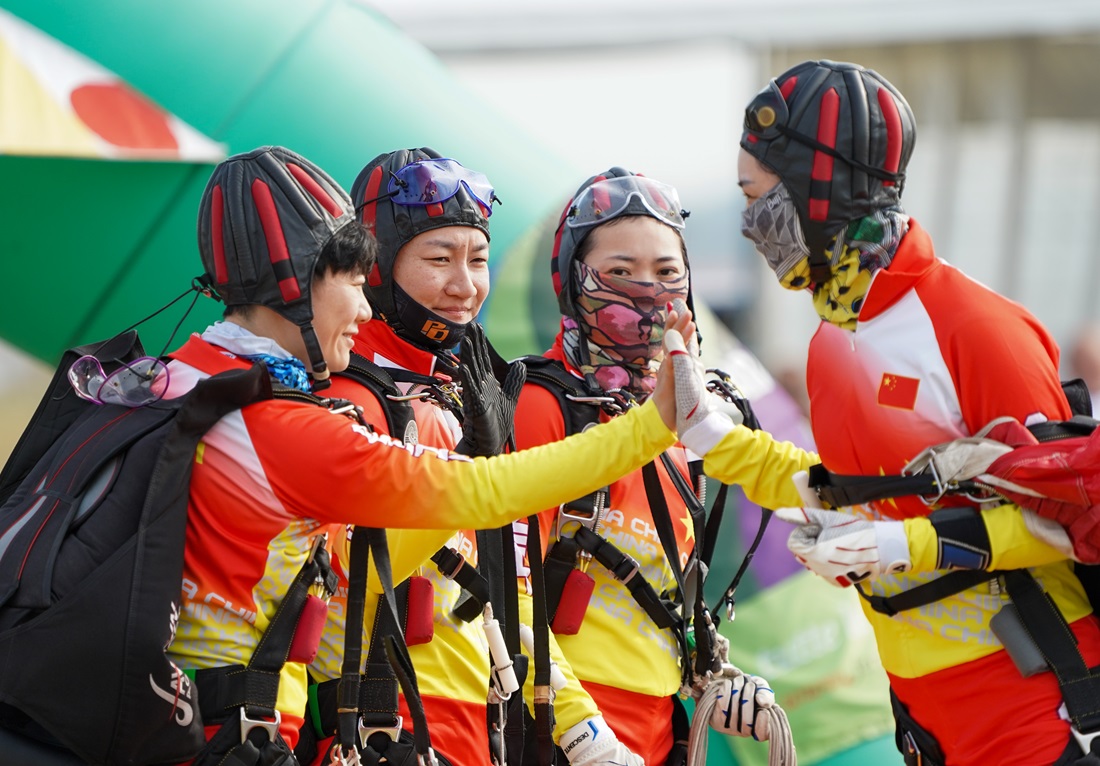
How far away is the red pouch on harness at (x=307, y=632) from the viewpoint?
2.60m

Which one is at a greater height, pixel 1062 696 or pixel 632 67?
pixel 632 67

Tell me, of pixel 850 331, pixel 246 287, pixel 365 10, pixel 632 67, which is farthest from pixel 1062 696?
pixel 632 67

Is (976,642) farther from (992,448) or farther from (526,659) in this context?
(526,659)

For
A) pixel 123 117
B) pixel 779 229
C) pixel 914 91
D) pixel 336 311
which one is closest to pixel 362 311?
pixel 336 311

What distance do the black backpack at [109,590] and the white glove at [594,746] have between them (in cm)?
103

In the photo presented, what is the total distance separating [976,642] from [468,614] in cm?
116

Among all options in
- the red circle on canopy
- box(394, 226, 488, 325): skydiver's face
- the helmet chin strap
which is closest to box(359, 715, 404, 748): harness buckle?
the helmet chin strap

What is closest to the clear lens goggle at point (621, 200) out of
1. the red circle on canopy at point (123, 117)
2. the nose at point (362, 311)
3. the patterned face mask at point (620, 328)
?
the patterned face mask at point (620, 328)

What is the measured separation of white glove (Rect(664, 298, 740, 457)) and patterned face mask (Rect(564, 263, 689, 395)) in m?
0.62

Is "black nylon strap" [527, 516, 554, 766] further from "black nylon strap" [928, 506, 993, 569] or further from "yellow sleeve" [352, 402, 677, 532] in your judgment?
"black nylon strap" [928, 506, 993, 569]

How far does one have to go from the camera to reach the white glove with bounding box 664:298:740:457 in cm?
270

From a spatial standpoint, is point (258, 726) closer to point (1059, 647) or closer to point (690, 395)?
point (690, 395)

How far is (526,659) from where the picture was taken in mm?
3143

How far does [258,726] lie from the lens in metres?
2.47
